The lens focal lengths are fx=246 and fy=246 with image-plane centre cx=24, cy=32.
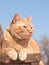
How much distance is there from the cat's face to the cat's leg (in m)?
0.29

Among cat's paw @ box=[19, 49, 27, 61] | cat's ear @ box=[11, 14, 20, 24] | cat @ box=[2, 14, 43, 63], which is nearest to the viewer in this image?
cat's paw @ box=[19, 49, 27, 61]

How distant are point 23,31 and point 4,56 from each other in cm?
71

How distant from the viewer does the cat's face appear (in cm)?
381

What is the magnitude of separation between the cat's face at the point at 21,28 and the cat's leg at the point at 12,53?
11.6 inches

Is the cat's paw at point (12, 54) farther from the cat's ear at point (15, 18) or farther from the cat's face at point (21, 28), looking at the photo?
the cat's ear at point (15, 18)

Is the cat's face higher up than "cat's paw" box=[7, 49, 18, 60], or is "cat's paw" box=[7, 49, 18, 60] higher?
the cat's face

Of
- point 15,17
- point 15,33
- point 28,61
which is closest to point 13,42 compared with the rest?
point 15,33

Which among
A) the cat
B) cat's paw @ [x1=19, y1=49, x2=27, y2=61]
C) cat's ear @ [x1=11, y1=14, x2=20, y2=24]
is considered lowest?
cat's paw @ [x1=19, y1=49, x2=27, y2=61]

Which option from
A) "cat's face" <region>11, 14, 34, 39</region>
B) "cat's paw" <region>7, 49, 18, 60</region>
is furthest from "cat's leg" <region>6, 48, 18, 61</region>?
"cat's face" <region>11, 14, 34, 39</region>

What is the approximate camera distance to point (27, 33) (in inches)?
149

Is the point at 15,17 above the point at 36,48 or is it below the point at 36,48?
above

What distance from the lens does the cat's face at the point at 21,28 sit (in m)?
3.81

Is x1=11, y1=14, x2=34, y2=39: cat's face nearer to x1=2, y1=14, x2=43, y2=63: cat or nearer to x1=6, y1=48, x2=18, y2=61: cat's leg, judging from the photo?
x1=2, y1=14, x2=43, y2=63: cat

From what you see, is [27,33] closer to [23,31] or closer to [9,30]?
[23,31]
